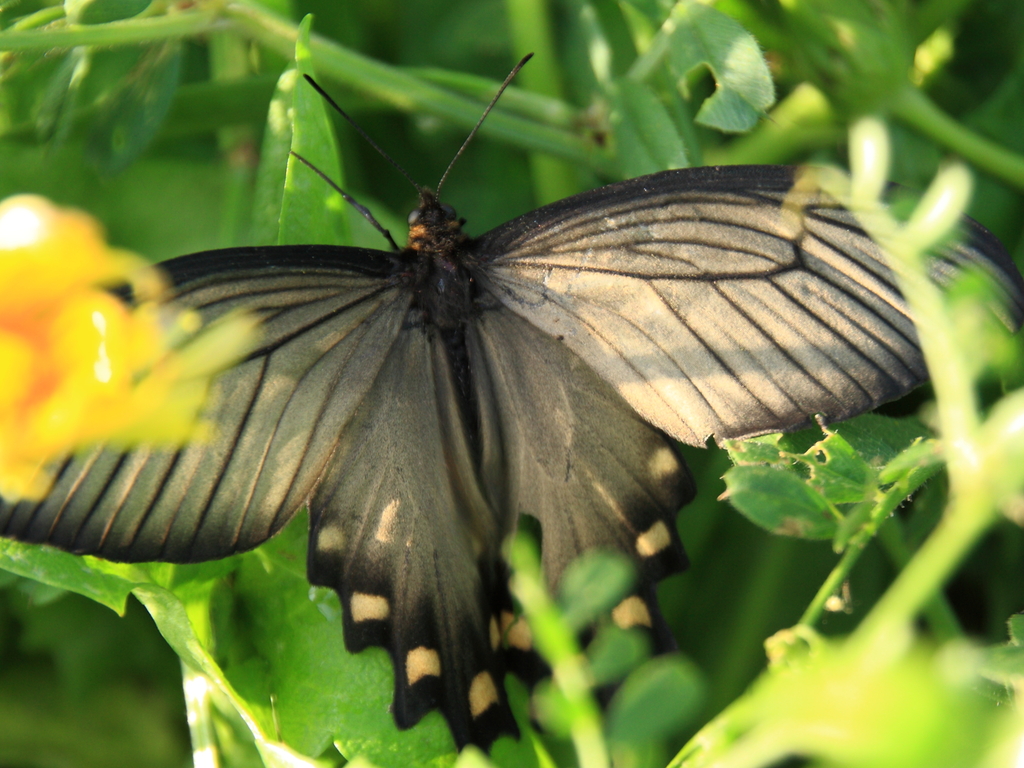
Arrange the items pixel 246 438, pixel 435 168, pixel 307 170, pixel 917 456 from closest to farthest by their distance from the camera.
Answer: pixel 917 456
pixel 246 438
pixel 307 170
pixel 435 168

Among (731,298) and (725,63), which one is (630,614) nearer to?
(731,298)

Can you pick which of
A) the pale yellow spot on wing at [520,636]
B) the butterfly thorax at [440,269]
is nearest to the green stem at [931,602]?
the pale yellow spot on wing at [520,636]

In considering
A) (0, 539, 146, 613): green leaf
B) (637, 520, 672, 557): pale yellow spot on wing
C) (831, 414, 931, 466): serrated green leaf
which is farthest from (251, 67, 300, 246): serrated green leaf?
(831, 414, 931, 466): serrated green leaf

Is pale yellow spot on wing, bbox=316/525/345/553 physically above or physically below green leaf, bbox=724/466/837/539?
above

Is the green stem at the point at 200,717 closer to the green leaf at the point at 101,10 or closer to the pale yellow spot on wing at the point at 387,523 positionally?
the pale yellow spot on wing at the point at 387,523

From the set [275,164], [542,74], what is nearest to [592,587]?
[275,164]

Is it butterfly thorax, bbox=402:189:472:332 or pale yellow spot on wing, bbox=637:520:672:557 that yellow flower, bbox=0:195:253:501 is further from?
pale yellow spot on wing, bbox=637:520:672:557
